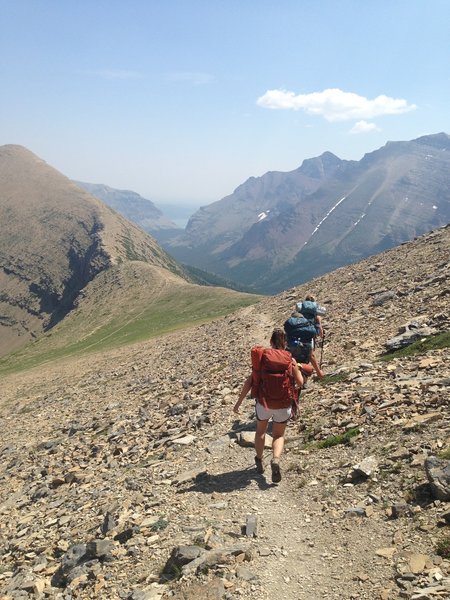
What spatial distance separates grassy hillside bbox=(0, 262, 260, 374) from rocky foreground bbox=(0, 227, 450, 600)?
52771mm

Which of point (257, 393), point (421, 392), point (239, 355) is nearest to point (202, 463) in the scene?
point (257, 393)

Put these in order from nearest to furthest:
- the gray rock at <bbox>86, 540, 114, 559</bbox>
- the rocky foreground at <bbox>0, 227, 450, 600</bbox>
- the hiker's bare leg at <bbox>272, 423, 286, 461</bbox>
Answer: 1. the rocky foreground at <bbox>0, 227, 450, 600</bbox>
2. the gray rock at <bbox>86, 540, 114, 559</bbox>
3. the hiker's bare leg at <bbox>272, 423, 286, 461</bbox>

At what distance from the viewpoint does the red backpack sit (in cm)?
1258

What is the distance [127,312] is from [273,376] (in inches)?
4691

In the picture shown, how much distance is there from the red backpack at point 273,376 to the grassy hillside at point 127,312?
202ft

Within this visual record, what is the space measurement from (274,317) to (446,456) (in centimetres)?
3093

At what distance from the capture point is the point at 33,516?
621 inches

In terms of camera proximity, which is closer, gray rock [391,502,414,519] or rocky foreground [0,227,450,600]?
rocky foreground [0,227,450,600]

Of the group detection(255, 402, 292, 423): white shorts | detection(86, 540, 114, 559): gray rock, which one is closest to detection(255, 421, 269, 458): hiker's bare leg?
detection(255, 402, 292, 423): white shorts

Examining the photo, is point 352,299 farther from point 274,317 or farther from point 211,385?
point 211,385

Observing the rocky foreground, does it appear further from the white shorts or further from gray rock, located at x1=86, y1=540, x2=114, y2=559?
the white shorts

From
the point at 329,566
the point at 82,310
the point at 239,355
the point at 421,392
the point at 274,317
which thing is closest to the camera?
the point at 329,566

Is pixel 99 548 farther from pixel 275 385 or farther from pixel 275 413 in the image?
pixel 275 385

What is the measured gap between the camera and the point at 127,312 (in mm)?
128250
